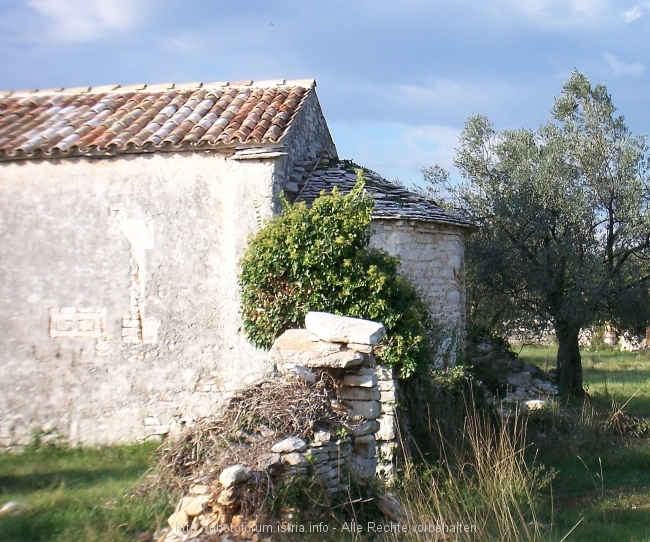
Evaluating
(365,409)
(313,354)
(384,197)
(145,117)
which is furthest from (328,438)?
(145,117)

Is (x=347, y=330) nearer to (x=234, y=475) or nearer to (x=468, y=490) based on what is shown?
(x=468, y=490)

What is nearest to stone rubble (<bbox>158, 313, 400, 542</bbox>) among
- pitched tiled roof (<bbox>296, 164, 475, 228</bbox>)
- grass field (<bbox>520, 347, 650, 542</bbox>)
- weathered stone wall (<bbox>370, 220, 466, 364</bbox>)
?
grass field (<bbox>520, 347, 650, 542</bbox>)

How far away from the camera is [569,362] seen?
43.6 ft

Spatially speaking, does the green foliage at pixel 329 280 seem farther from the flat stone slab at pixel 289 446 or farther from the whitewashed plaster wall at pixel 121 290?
the flat stone slab at pixel 289 446

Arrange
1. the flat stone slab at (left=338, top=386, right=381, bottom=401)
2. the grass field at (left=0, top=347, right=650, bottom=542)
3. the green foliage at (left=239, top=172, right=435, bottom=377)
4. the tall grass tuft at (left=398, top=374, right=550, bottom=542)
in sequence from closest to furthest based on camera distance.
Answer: the tall grass tuft at (left=398, top=374, right=550, bottom=542)
the grass field at (left=0, top=347, right=650, bottom=542)
the flat stone slab at (left=338, top=386, right=381, bottom=401)
the green foliage at (left=239, top=172, right=435, bottom=377)

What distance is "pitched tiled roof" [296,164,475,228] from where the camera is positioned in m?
10.8

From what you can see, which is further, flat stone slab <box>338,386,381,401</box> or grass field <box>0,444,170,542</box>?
flat stone slab <box>338,386,381,401</box>

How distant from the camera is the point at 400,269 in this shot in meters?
11.2

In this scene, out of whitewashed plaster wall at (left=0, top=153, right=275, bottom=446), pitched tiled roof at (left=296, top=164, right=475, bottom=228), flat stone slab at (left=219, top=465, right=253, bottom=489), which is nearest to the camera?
flat stone slab at (left=219, top=465, right=253, bottom=489)

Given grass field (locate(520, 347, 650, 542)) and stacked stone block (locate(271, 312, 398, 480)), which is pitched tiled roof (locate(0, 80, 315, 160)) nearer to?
stacked stone block (locate(271, 312, 398, 480))

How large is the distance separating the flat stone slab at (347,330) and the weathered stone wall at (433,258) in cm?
420

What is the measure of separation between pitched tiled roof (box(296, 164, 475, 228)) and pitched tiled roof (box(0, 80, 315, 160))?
112 centimetres

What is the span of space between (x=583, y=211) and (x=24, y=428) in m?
9.71

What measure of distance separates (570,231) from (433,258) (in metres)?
3.12
